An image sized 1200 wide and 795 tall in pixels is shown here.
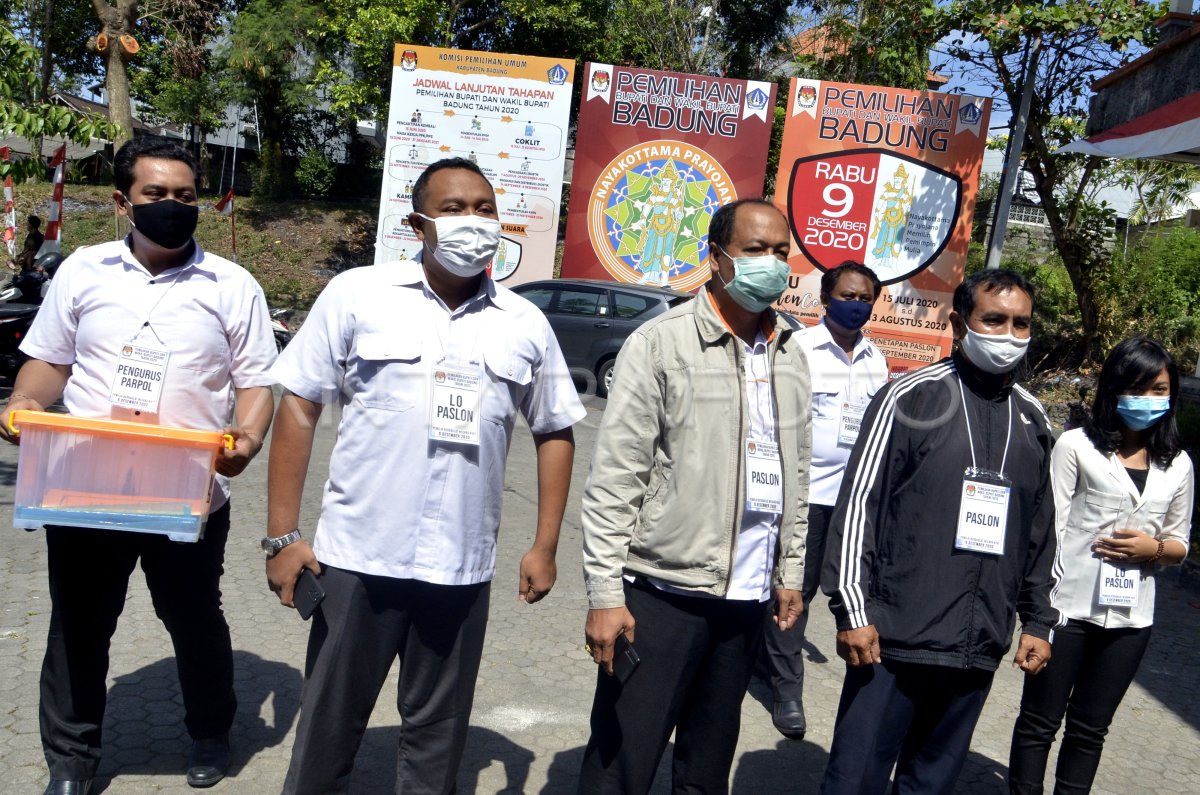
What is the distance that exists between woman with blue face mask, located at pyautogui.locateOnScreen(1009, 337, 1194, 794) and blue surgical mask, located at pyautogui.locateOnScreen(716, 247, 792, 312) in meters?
1.45

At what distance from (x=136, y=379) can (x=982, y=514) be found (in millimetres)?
2481

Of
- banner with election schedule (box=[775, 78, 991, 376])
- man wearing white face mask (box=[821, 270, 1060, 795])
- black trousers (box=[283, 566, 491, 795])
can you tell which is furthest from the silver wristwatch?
banner with election schedule (box=[775, 78, 991, 376])

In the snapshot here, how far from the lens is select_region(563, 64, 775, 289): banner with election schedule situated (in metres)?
16.3

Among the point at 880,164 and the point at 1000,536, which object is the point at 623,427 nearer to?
the point at 1000,536

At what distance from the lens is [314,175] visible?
30.5 m

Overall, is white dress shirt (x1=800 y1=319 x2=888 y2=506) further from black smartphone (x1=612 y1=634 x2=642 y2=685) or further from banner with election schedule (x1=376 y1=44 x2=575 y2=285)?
banner with election schedule (x1=376 y1=44 x2=575 y2=285)

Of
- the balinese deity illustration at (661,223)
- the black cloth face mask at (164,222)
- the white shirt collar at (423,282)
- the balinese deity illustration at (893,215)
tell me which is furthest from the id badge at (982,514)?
the balinese deity illustration at (661,223)

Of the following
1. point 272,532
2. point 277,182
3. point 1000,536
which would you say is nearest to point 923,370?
point 1000,536

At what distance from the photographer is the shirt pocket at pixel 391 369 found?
9.27 ft

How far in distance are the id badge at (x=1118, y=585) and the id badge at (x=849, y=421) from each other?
1242 millimetres

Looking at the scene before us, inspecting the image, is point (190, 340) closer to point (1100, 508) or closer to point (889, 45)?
point (1100, 508)

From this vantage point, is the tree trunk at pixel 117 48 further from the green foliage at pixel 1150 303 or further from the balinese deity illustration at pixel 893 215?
the green foliage at pixel 1150 303

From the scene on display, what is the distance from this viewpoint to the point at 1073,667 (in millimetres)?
3650

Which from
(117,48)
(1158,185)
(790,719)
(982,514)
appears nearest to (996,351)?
(982,514)
